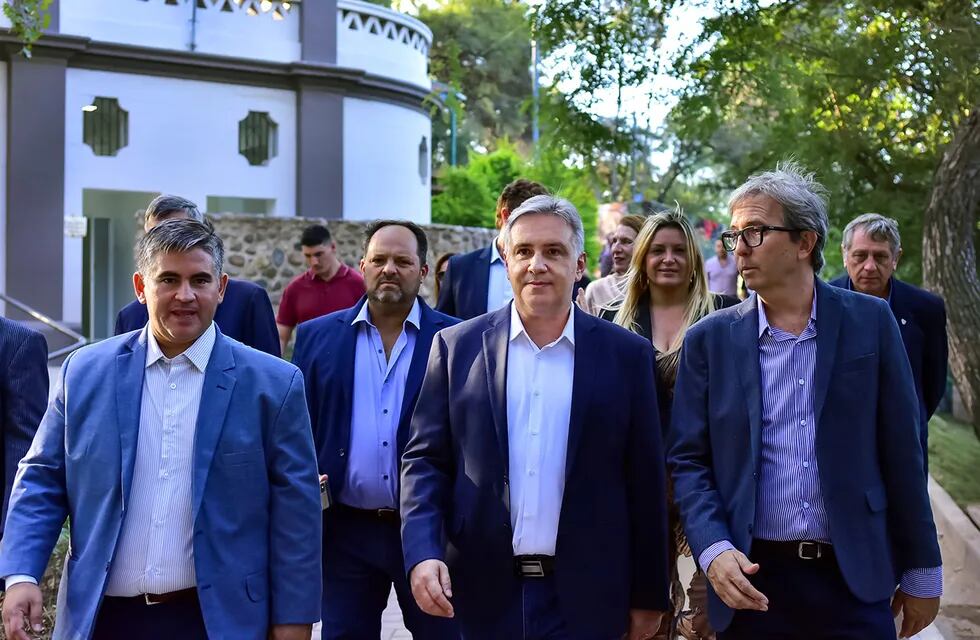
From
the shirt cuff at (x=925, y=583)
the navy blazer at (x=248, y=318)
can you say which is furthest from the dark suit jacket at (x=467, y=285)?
the shirt cuff at (x=925, y=583)

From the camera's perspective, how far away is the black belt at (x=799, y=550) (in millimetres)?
4285

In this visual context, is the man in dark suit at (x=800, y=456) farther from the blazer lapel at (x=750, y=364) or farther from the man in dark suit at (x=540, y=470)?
the man in dark suit at (x=540, y=470)

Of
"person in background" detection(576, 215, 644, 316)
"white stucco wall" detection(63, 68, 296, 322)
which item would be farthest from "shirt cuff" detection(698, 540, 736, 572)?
"white stucco wall" detection(63, 68, 296, 322)

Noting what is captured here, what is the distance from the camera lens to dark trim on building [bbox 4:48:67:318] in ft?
68.6

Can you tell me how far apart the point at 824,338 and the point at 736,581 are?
0.87m

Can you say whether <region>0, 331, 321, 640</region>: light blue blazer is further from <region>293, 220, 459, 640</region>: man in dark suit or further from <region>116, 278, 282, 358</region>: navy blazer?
<region>116, 278, 282, 358</region>: navy blazer

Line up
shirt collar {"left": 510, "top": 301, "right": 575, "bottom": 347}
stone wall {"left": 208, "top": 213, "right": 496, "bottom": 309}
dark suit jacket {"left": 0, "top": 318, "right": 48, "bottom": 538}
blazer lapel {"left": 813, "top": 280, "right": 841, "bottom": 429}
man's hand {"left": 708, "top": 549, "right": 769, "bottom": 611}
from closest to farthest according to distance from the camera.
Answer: man's hand {"left": 708, "top": 549, "right": 769, "bottom": 611}
blazer lapel {"left": 813, "top": 280, "right": 841, "bottom": 429}
shirt collar {"left": 510, "top": 301, "right": 575, "bottom": 347}
dark suit jacket {"left": 0, "top": 318, "right": 48, "bottom": 538}
stone wall {"left": 208, "top": 213, "right": 496, "bottom": 309}

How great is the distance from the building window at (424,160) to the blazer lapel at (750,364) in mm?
23137

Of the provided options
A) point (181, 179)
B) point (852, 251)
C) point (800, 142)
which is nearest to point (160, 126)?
point (181, 179)

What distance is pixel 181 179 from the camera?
75.1ft

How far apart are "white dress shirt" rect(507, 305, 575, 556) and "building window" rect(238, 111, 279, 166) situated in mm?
20176

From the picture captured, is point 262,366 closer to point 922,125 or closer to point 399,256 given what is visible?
point 399,256

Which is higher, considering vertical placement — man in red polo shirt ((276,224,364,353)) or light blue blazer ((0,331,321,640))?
man in red polo shirt ((276,224,364,353))

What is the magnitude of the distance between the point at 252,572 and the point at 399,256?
2103 mm
